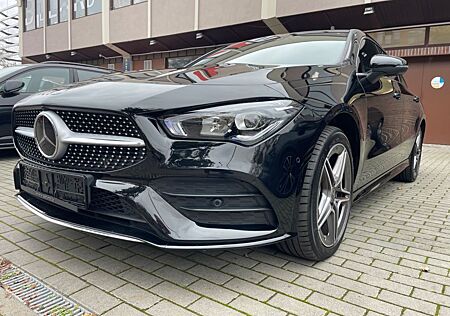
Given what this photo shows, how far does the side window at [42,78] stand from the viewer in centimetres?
577

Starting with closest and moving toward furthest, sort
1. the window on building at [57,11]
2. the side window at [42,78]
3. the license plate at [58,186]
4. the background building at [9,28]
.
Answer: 1. the license plate at [58,186]
2. the side window at [42,78]
3. the window on building at [57,11]
4. the background building at [9,28]

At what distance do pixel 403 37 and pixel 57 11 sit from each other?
17.4 metres

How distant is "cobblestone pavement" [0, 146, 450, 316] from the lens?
6.06 feet

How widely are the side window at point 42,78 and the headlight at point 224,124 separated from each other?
465 centimetres

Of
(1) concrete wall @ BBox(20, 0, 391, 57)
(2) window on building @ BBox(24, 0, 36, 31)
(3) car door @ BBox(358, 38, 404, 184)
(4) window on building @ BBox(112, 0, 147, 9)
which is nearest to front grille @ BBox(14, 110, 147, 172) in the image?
(3) car door @ BBox(358, 38, 404, 184)

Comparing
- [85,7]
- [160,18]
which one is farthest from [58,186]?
[85,7]

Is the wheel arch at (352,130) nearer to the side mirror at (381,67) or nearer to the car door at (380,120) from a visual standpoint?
the car door at (380,120)

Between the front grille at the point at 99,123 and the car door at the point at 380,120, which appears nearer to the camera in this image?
the front grille at the point at 99,123

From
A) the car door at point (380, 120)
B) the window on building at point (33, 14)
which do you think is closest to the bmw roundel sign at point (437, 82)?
the car door at point (380, 120)

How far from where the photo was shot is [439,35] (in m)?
9.30

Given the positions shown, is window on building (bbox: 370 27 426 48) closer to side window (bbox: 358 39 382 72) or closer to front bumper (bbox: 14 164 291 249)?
side window (bbox: 358 39 382 72)

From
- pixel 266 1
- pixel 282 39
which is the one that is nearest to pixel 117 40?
pixel 266 1

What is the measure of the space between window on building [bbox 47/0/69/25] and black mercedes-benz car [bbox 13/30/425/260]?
1928cm

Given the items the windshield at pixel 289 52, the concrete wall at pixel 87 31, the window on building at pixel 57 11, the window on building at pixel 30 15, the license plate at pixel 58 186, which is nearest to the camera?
the license plate at pixel 58 186
